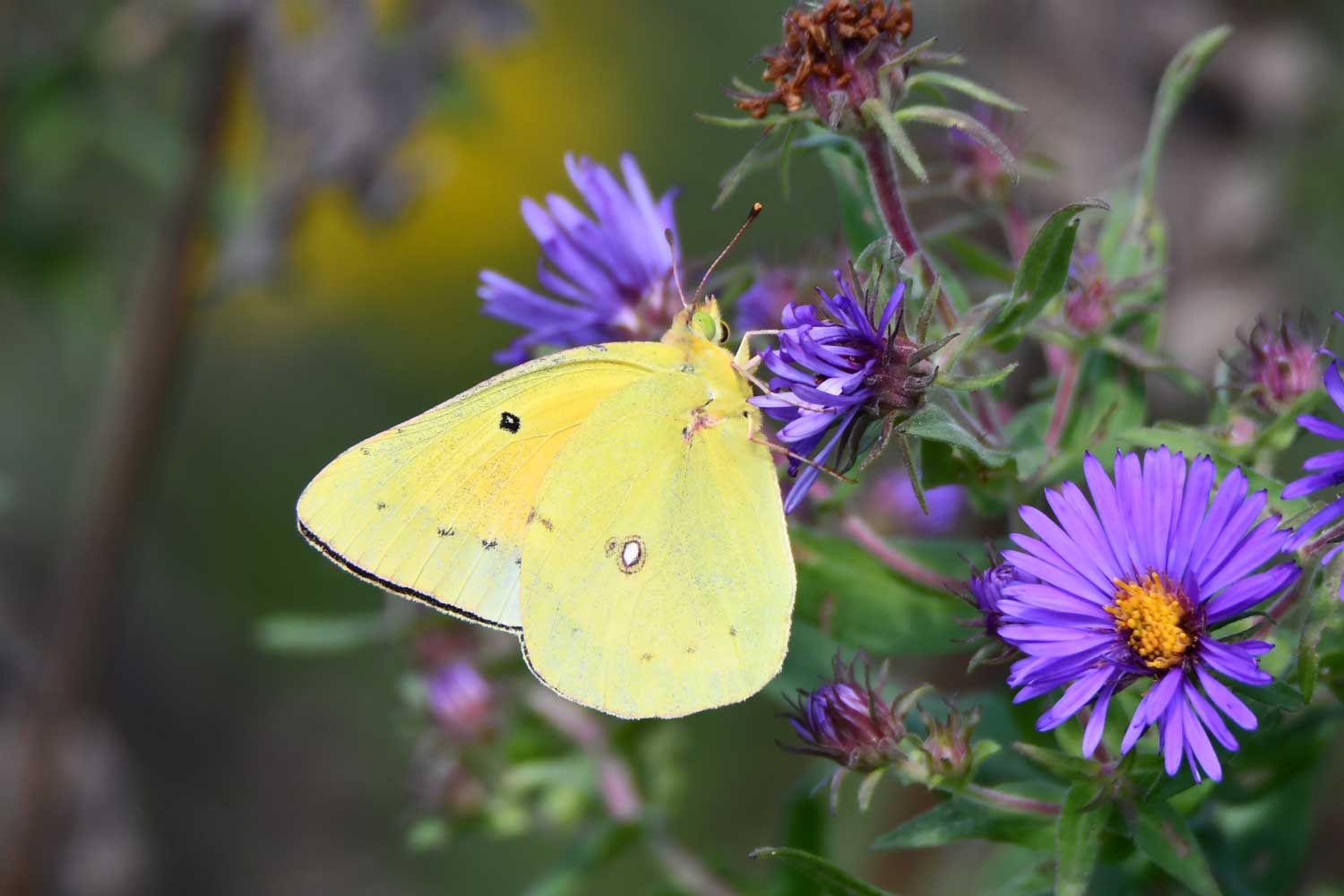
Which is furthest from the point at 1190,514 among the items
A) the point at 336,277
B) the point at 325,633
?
the point at 336,277

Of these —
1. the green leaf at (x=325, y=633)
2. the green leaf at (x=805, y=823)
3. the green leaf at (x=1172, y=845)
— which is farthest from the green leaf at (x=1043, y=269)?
the green leaf at (x=325, y=633)

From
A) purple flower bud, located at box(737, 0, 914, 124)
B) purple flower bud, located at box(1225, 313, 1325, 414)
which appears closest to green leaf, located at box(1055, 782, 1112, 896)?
purple flower bud, located at box(1225, 313, 1325, 414)

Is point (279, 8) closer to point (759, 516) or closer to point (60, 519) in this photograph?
point (759, 516)

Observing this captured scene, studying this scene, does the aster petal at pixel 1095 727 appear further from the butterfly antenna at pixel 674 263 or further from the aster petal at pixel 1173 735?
the butterfly antenna at pixel 674 263

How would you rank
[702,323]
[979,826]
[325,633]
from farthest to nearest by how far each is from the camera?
[325,633] < [702,323] < [979,826]

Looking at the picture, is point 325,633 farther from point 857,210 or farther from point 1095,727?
point 1095,727

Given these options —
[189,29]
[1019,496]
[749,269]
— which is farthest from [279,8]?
[1019,496]
